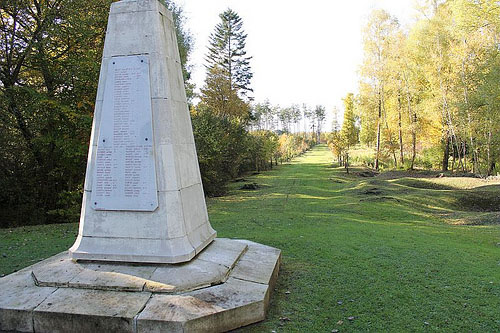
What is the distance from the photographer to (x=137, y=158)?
4.57 meters

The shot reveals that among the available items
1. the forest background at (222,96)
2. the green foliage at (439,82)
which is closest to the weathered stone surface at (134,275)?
the forest background at (222,96)

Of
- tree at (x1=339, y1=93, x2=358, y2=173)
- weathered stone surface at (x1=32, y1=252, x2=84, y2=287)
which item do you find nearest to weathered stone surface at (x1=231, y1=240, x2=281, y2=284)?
weathered stone surface at (x1=32, y1=252, x2=84, y2=287)

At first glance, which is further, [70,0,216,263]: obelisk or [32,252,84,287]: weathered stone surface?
[70,0,216,263]: obelisk

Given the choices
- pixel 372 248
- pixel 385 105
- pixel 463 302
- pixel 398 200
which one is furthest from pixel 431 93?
pixel 463 302

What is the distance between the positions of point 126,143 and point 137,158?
0.26 m

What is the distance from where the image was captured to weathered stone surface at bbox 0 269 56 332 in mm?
3533

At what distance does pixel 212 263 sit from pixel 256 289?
0.78 meters

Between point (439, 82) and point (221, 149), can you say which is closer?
point (221, 149)

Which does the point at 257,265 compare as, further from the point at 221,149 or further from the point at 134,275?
the point at 221,149

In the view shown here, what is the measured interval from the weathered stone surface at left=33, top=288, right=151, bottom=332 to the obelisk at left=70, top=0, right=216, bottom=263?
754mm

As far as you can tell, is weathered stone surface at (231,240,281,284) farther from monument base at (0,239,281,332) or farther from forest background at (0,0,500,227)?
forest background at (0,0,500,227)

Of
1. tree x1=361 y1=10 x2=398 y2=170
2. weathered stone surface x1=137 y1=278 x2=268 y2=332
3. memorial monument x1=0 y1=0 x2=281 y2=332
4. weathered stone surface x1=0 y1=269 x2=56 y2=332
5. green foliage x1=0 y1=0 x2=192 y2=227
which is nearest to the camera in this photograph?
weathered stone surface x1=137 y1=278 x2=268 y2=332

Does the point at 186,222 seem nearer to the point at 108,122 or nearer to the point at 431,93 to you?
the point at 108,122

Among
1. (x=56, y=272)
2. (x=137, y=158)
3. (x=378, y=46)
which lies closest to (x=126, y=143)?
(x=137, y=158)
